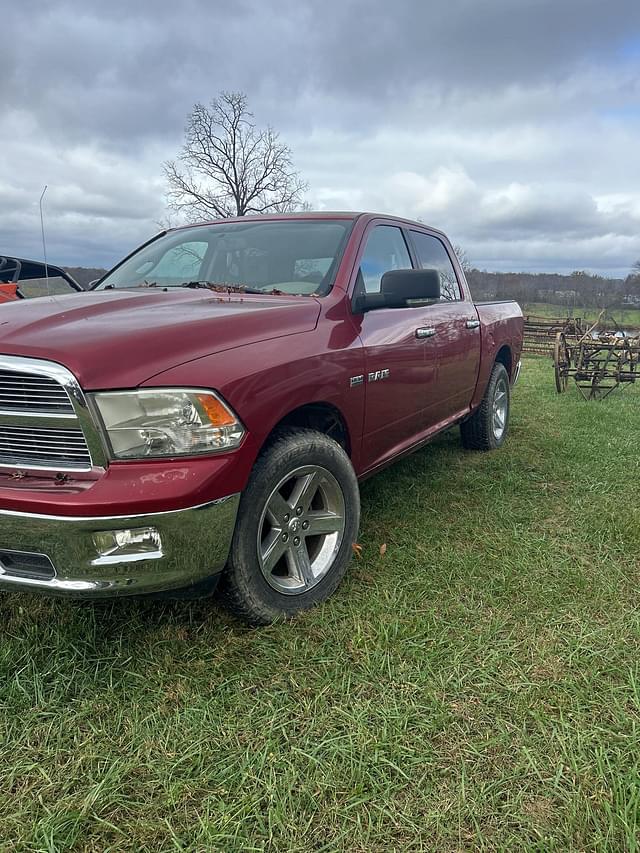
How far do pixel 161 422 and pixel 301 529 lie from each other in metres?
0.89

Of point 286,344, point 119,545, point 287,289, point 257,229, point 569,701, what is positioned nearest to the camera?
point 119,545

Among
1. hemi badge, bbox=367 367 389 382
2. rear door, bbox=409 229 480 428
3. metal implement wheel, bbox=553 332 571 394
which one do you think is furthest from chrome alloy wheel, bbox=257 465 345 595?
metal implement wheel, bbox=553 332 571 394

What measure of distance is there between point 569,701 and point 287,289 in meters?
2.21

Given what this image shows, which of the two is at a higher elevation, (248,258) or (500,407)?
(248,258)

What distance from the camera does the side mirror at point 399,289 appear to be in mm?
2910

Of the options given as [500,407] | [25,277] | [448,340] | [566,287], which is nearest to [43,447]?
[448,340]

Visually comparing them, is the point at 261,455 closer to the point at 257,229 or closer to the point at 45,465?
the point at 45,465

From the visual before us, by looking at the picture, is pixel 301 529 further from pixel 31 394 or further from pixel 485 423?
pixel 485 423

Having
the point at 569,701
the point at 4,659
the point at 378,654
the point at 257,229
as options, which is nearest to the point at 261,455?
the point at 378,654

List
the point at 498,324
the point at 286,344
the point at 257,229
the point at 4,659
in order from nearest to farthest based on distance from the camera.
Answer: the point at 4,659 < the point at 286,344 < the point at 257,229 < the point at 498,324

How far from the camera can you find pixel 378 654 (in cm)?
229

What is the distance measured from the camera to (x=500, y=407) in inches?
223

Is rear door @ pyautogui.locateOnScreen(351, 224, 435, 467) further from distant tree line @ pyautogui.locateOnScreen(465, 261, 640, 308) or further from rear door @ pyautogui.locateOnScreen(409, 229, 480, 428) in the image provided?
distant tree line @ pyautogui.locateOnScreen(465, 261, 640, 308)

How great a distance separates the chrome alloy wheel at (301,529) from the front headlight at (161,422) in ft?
1.47
